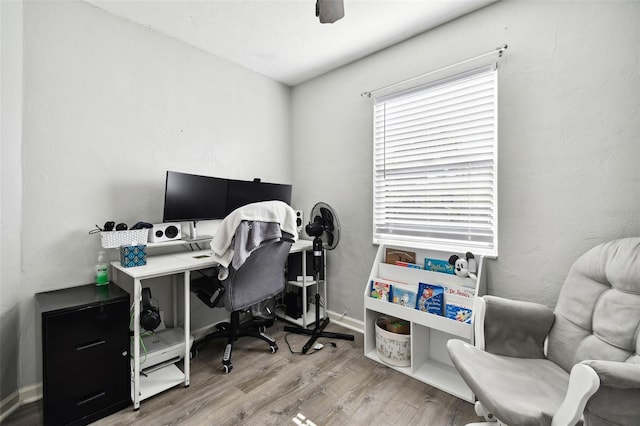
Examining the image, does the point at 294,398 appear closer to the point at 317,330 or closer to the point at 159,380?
the point at 317,330

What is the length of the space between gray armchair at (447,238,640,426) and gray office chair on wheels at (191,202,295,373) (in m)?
1.27

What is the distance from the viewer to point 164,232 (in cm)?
211

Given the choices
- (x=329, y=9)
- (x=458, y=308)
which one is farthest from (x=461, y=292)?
(x=329, y=9)

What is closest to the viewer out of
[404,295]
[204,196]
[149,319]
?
[149,319]

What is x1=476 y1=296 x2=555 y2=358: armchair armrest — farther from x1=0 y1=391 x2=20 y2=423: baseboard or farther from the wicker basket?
x1=0 y1=391 x2=20 y2=423: baseboard

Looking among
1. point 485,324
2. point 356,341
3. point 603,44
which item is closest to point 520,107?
point 603,44

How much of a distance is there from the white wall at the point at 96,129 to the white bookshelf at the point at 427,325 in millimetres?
1563

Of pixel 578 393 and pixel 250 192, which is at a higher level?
pixel 250 192

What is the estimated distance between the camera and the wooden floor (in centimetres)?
155

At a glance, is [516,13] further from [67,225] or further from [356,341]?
[67,225]

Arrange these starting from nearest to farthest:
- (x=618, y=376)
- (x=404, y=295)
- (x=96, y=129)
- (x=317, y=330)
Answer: (x=618, y=376) < (x=96, y=129) < (x=404, y=295) < (x=317, y=330)

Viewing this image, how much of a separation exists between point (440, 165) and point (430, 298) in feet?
3.27

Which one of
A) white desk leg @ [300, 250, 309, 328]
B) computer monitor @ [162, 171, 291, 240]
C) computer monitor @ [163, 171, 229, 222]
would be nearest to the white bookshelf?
white desk leg @ [300, 250, 309, 328]

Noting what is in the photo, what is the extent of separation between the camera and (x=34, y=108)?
1.71m
